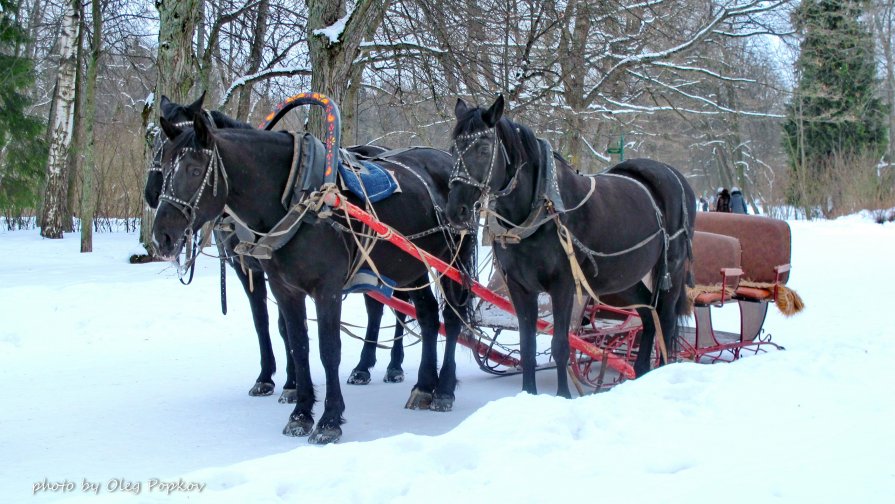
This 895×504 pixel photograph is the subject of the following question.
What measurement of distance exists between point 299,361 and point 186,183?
4.26ft

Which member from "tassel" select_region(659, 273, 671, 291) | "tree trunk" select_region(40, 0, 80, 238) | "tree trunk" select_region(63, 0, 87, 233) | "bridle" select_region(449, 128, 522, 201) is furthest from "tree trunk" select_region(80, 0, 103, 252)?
"tassel" select_region(659, 273, 671, 291)

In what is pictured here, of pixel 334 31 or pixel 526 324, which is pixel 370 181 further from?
pixel 334 31

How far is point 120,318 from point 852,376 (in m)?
6.80

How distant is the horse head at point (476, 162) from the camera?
450cm

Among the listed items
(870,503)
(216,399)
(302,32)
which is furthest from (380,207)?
(302,32)

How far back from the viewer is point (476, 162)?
4.55 metres

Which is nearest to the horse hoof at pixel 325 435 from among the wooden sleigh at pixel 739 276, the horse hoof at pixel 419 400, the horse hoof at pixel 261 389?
the horse hoof at pixel 419 400

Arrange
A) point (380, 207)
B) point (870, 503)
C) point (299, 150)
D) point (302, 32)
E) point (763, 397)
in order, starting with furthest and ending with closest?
point (302, 32), point (380, 207), point (299, 150), point (763, 397), point (870, 503)

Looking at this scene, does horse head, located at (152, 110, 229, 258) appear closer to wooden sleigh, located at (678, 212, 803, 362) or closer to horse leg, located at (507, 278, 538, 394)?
horse leg, located at (507, 278, 538, 394)

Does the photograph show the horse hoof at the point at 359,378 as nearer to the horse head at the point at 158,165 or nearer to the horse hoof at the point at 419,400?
the horse hoof at the point at 419,400

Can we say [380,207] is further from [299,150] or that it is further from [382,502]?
[382,502]

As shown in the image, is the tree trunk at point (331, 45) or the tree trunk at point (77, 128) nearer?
the tree trunk at point (331, 45)

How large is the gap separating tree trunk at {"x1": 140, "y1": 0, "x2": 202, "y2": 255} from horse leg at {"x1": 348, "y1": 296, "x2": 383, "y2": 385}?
4.85 metres

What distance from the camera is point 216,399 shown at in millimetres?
5688
